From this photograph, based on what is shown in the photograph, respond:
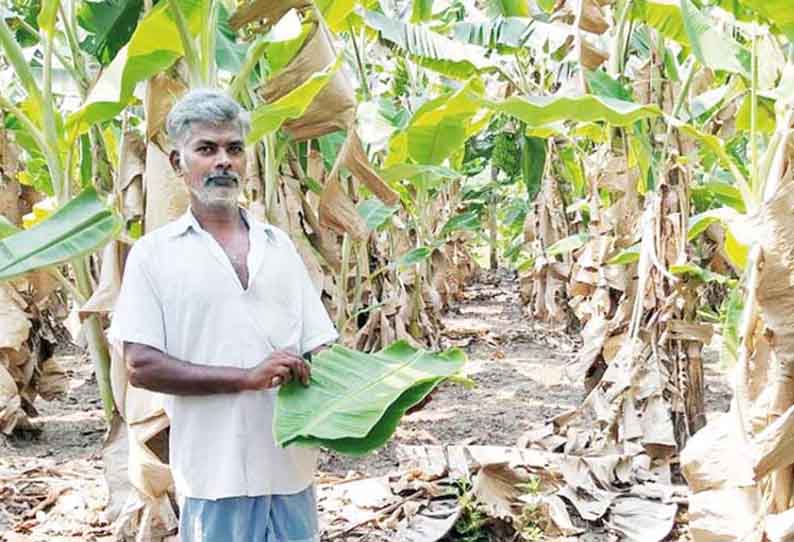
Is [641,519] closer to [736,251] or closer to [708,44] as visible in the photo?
[736,251]

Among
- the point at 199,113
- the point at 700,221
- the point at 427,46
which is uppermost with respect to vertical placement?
the point at 427,46

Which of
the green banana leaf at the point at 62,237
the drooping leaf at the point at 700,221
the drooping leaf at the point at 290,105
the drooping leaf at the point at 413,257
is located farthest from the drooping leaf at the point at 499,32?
the green banana leaf at the point at 62,237

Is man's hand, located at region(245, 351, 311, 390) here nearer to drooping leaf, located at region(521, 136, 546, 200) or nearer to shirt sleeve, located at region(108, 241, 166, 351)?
shirt sleeve, located at region(108, 241, 166, 351)

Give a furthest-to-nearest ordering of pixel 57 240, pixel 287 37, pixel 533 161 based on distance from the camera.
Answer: pixel 533 161 < pixel 287 37 < pixel 57 240

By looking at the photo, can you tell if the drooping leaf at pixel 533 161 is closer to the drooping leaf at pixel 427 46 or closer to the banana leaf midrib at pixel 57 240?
the drooping leaf at pixel 427 46

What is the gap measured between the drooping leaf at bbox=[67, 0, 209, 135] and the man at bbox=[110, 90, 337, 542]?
1.73 ft

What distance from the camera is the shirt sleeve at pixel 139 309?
1.56 meters

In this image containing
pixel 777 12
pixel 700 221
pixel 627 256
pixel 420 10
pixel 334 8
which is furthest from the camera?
pixel 420 10

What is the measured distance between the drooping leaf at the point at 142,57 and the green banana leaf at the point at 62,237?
25 cm

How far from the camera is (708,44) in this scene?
257 centimetres

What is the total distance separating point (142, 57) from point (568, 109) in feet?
3.80

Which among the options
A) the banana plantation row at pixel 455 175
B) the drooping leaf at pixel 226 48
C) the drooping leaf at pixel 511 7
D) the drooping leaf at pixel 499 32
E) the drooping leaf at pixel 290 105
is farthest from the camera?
the drooping leaf at pixel 499 32

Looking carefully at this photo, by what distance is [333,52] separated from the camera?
235 centimetres

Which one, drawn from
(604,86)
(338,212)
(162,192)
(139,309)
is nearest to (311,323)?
(139,309)
